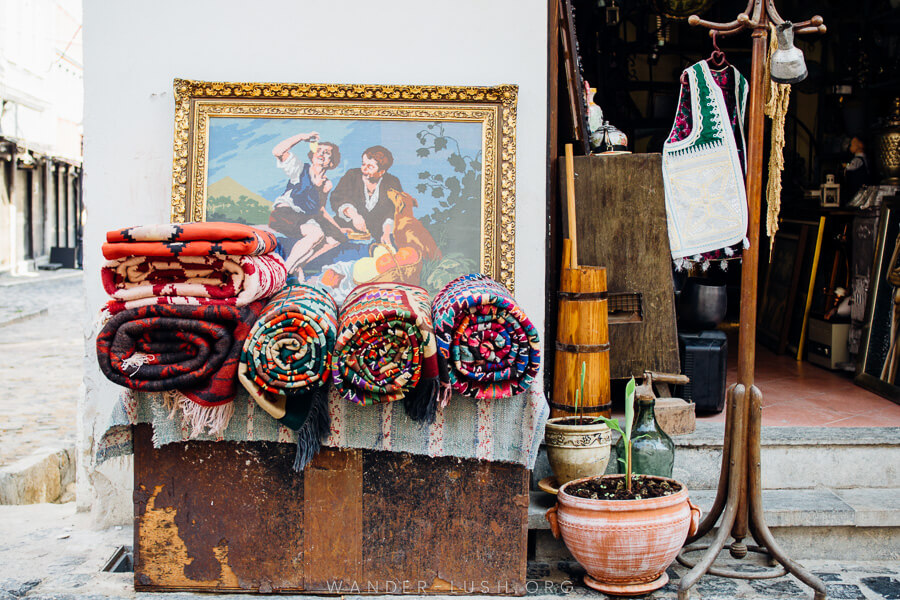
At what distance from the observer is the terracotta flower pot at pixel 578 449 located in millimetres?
3404

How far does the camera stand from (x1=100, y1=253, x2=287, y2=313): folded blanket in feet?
9.53

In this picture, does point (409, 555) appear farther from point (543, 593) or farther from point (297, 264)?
point (297, 264)

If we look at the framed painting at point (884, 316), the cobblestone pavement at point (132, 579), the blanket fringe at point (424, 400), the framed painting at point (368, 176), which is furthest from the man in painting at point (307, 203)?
the framed painting at point (884, 316)

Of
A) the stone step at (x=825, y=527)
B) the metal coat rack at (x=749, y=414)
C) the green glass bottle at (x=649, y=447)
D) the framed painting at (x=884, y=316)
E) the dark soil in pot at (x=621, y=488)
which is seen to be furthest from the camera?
the framed painting at (x=884, y=316)

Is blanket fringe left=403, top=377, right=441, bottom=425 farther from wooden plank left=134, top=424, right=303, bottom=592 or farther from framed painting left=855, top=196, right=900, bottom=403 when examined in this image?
framed painting left=855, top=196, right=900, bottom=403

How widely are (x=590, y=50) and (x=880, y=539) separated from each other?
5587mm

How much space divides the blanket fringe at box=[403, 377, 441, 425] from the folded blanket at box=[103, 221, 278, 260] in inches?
32.0

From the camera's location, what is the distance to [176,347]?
2914 millimetres

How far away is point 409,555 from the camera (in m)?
3.21

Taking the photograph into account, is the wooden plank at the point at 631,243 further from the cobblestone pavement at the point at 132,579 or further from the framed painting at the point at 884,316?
the framed painting at the point at 884,316

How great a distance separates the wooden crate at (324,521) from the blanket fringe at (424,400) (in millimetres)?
227

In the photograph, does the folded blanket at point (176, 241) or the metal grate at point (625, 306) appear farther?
the metal grate at point (625, 306)

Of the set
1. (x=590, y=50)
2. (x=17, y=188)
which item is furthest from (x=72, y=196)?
(x=590, y=50)

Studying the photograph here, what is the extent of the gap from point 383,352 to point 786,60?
1.95 meters
